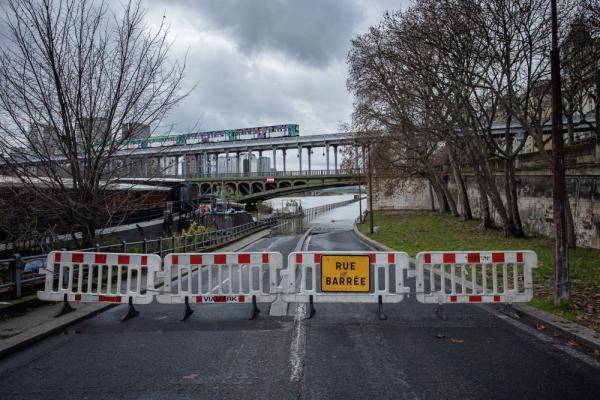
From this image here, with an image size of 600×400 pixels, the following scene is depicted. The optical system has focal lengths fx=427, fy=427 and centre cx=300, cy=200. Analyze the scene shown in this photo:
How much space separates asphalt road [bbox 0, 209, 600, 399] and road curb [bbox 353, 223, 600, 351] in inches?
12.9

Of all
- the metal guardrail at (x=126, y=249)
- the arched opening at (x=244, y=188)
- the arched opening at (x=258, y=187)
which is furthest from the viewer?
the arched opening at (x=244, y=188)

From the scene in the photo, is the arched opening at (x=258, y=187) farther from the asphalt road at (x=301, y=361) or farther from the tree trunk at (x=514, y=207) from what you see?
the asphalt road at (x=301, y=361)

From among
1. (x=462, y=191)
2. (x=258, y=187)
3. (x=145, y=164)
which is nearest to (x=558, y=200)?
(x=145, y=164)

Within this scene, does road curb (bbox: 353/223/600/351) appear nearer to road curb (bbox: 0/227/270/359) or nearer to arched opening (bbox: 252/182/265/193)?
road curb (bbox: 0/227/270/359)

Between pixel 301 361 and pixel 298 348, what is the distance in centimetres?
51

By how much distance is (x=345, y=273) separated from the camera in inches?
299

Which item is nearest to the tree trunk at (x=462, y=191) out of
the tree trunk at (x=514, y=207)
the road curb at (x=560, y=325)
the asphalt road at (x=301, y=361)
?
the tree trunk at (x=514, y=207)

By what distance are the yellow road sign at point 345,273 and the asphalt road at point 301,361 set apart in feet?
1.68

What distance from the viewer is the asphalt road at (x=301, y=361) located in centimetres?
436

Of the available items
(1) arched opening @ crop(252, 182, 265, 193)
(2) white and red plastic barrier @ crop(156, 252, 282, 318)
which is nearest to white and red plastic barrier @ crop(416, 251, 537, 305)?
(2) white and red plastic barrier @ crop(156, 252, 282, 318)

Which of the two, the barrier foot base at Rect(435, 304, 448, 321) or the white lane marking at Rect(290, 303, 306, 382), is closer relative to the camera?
the white lane marking at Rect(290, 303, 306, 382)

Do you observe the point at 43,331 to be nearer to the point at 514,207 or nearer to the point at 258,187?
the point at 514,207

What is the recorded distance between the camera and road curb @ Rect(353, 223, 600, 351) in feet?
Answer: 18.5

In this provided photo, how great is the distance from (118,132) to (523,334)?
27.7ft
